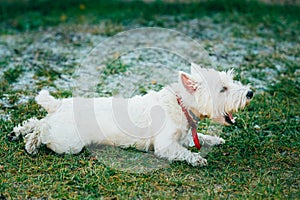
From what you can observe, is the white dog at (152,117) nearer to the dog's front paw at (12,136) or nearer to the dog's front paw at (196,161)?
the dog's front paw at (196,161)

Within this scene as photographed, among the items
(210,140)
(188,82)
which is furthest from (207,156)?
(188,82)

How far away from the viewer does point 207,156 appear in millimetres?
4492

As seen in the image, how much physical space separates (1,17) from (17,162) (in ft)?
18.5

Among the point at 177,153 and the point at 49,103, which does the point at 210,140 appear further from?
the point at 49,103

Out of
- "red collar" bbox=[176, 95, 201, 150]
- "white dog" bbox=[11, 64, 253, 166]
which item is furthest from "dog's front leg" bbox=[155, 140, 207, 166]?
"red collar" bbox=[176, 95, 201, 150]

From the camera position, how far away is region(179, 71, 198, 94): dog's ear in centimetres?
422

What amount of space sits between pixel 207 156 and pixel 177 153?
353 mm

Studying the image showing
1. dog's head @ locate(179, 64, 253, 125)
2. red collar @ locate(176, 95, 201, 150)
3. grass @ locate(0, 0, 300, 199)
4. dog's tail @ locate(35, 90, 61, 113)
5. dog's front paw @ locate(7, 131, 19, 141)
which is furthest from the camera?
dog's front paw @ locate(7, 131, 19, 141)

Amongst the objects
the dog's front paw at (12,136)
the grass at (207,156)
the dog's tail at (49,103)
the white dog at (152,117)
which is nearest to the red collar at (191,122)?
the white dog at (152,117)

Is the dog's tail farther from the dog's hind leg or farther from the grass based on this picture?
the dog's hind leg

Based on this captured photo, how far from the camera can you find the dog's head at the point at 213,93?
4.21 m

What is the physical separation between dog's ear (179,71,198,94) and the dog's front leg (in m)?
0.51

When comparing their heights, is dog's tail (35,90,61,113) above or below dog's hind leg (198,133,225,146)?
above

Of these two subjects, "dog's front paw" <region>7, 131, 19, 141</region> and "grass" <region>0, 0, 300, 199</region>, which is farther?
"dog's front paw" <region>7, 131, 19, 141</region>
